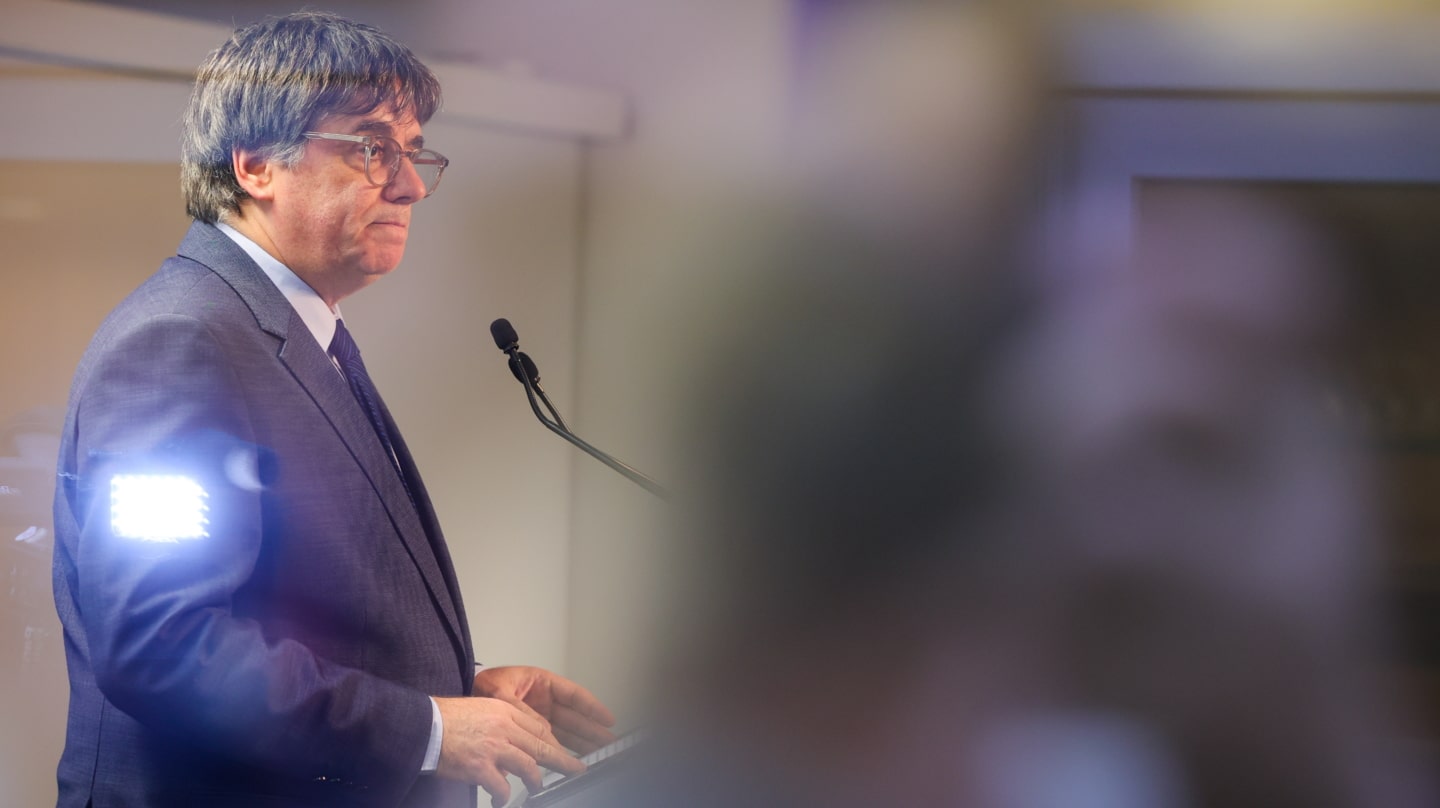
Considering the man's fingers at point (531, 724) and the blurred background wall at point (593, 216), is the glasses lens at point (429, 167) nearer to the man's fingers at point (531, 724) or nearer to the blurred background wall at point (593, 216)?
the blurred background wall at point (593, 216)

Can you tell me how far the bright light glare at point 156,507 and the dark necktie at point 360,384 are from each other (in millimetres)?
195

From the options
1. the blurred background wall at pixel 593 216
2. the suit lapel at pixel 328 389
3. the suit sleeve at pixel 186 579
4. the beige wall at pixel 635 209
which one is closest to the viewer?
the suit sleeve at pixel 186 579

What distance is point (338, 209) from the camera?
38.3 inches

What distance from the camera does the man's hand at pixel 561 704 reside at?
3.87 ft

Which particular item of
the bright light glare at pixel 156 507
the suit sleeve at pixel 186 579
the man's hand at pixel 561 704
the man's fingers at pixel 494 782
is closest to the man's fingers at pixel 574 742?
the man's hand at pixel 561 704

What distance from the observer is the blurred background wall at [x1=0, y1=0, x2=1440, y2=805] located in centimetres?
A: 114

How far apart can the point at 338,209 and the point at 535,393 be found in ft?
1.17

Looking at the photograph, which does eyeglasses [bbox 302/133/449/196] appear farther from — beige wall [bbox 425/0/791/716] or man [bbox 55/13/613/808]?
beige wall [bbox 425/0/791/716]

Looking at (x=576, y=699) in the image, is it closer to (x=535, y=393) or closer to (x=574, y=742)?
(x=574, y=742)

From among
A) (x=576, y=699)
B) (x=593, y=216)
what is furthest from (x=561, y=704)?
(x=593, y=216)

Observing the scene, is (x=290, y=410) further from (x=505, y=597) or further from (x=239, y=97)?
(x=505, y=597)

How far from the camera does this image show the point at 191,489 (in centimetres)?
82

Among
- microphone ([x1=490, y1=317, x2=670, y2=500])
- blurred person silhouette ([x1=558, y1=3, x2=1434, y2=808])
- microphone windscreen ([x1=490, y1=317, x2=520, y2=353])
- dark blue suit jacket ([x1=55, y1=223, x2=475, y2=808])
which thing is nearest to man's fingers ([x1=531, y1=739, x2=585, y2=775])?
dark blue suit jacket ([x1=55, y1=223, x2=475, y2=808])

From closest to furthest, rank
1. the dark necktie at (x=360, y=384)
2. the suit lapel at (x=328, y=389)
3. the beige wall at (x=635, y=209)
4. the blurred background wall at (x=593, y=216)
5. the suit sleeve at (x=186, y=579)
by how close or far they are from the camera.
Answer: the suit sleeve at (x=186, y=579)
the suit lapel at (x=328, y=389)
the dark necktie at (x=360, y=384)
the blurred background wall at (x=593, y=216)
the beige wall at (x=635, y=209)
